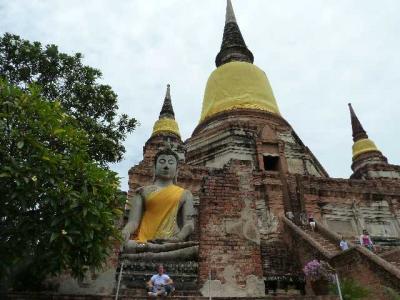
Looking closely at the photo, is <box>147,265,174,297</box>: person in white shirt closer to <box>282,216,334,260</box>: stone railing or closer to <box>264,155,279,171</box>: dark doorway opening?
<box>282,216,334,260</box>: stone railing

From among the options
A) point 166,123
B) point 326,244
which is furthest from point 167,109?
point 326,244

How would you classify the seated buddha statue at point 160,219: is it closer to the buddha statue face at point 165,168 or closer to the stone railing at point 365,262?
the buddha statue face at point 165,168

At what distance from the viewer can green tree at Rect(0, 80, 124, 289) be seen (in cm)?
491

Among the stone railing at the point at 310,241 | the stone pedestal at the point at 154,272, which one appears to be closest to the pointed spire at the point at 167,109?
the stone railing at the point at 310,241

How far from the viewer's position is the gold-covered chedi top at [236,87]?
2148 centimetres

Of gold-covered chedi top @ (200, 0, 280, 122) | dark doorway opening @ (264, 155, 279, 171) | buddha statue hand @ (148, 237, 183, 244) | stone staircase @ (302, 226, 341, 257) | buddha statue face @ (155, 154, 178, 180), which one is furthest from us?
gold-covered chedi top @ (200, 0, 280, 122)

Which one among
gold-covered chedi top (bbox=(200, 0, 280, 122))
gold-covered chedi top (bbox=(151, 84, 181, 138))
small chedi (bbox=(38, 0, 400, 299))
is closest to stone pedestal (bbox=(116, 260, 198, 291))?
small chedi (bbox=(38, 0, 400, 299))

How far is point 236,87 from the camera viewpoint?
72.9ft

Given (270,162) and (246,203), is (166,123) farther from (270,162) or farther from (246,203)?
(246,203)

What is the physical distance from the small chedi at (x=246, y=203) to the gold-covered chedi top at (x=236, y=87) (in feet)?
0.24

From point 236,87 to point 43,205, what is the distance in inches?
706

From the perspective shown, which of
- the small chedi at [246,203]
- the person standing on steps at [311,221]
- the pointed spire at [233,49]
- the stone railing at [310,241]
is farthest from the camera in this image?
the pointed spire at [233,49]

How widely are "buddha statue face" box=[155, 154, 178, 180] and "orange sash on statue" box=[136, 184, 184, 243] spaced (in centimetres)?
34

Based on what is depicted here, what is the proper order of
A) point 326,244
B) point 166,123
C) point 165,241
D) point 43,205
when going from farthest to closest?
point 166,123 → point 326,244 → point 165,241 → point 43,205
